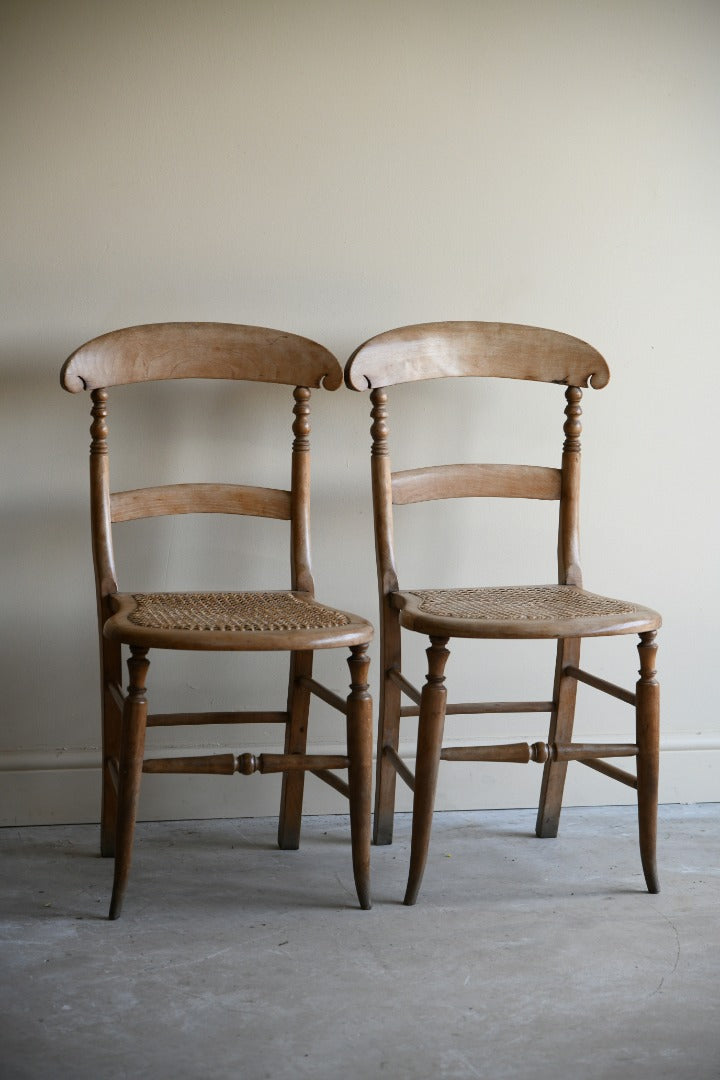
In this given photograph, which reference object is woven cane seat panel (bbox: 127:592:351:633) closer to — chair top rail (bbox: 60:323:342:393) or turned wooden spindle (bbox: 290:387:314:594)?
turned wooden spindle (bbox: 290:387:314:594)

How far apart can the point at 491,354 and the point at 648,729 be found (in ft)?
2.59

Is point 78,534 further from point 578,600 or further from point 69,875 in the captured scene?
point 578,600

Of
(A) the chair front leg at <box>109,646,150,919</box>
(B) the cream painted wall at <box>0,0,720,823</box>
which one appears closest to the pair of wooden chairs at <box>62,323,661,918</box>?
(A) the chair front leg at <box>109,646,150,919</box>

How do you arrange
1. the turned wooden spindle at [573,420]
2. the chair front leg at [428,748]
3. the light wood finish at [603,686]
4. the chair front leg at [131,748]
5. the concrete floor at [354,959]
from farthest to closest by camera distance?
the turned wooden spindle at [573,420] < the light wood finish at [603,686] < the chair front leg at [428,748] < the chair front leg at [131,748] < the concrete floor at [354,959]

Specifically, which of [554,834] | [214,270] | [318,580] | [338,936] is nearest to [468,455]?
[318,580]

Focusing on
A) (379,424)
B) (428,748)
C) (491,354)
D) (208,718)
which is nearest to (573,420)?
(491,354)

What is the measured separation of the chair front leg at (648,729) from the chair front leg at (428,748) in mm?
357

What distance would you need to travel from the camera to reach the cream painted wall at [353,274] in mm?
2236

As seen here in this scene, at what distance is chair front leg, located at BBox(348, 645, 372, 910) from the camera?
6.05 ft

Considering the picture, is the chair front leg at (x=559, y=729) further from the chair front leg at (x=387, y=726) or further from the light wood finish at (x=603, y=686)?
the chair front leg at (x=387, y=726)

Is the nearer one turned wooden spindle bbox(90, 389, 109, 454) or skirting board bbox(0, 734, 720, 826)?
turned wooden spindle bbox(90, 389, 109, 454)

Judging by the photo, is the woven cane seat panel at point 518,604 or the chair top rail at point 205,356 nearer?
the woven cane seat panel at point 518,604

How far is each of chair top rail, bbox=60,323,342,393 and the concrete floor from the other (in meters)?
0.91

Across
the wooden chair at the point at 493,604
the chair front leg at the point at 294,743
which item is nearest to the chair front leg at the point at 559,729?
the wooden chair at the point at 493,604
